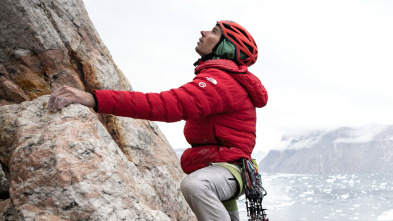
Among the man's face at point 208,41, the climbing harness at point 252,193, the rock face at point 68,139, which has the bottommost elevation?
the climbing harness at point 252,193

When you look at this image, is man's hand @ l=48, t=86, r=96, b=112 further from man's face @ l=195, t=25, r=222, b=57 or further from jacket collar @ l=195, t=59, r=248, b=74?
man's face @ l=195, t=25, r=222, b=57

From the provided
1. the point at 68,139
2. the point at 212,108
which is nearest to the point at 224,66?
the point at 212,108

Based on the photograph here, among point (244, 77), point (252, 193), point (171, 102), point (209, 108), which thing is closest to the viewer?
point (171, 102)

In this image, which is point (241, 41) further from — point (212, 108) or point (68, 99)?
point (68, 99)

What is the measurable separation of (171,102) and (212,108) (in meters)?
0.63

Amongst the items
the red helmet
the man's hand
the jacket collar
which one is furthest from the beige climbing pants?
the red helmet

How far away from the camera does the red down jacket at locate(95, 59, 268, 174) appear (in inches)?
191

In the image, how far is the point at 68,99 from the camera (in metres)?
4.92

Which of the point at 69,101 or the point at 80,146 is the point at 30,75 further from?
the point at 80,146

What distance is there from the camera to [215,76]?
210 inches

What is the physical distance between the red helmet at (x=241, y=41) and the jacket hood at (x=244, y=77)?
0.29 m

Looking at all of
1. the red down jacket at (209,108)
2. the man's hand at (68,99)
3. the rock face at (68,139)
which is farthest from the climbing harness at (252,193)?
the man's hand at (68,99)

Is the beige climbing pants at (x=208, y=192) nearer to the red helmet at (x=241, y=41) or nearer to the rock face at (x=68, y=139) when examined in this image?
the rock face at (x=68, y=139)

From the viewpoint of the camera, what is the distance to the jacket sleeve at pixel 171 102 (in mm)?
4793
